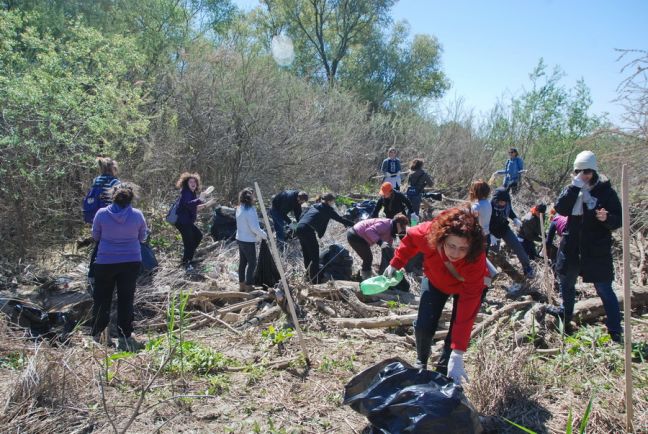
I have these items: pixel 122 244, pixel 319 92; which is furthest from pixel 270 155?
pixel 122 244

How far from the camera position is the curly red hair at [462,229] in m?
3.08

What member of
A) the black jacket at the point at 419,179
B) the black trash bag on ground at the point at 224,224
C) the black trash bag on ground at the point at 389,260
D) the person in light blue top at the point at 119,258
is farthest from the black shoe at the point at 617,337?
the black jacket at the point at 419,179

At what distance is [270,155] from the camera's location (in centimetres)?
1189

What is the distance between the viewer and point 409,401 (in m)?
2.62

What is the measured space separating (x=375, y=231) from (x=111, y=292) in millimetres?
3351

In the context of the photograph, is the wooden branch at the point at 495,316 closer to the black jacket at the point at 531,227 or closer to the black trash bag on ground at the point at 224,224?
the black jacket at the point at 531,227

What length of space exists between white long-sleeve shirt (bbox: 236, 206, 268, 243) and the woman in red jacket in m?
3.06

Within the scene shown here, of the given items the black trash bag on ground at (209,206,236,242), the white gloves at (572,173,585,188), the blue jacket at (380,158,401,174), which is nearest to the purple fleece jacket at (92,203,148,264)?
the black trash bag on ground at (209,206,236,242)

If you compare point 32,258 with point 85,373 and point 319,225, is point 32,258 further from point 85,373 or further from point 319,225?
point 85,373

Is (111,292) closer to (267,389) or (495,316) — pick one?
(267,389)

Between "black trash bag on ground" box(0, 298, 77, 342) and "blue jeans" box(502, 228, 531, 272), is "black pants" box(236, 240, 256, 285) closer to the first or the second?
"black trash bag on ground" box(0, 298, 77, 342)

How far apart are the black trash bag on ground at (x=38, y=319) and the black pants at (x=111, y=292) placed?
0.42 metres

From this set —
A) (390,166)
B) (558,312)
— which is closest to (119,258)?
(558,312)

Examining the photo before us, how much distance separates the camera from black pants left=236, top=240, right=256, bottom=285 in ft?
21.4
